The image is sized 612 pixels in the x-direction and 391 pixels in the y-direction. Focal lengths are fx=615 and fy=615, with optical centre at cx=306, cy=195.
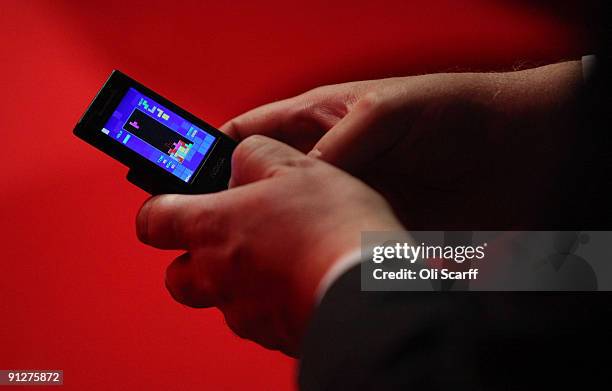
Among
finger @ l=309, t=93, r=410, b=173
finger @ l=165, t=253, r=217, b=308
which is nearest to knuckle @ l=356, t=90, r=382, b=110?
finger @ l=309, t=93, r=410, b=173

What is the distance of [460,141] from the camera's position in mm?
625

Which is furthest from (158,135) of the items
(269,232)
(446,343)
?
(446,343)

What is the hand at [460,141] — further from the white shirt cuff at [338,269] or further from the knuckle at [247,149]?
the white shirt cuff at [338,269]

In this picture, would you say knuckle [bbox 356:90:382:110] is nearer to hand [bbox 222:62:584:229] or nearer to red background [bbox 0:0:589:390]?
hand [bbox 222:62:584:229]

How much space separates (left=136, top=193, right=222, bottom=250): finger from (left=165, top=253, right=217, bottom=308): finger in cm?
2

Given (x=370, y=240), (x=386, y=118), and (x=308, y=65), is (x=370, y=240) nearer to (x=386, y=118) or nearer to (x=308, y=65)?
(x=386, y=118)

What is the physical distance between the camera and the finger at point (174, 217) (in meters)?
0.48

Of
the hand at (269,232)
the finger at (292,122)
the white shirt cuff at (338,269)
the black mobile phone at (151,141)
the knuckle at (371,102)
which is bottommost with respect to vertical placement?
the white shirt cuff at (338,269)

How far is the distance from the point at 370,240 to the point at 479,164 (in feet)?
1.00

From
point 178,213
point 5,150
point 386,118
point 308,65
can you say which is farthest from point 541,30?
point 5,150

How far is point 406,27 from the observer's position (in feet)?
2.97

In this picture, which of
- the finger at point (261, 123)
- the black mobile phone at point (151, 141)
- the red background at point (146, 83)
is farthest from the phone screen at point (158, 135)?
the red background at point (146, 83)

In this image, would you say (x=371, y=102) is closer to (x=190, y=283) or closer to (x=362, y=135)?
(x=362, y=135)

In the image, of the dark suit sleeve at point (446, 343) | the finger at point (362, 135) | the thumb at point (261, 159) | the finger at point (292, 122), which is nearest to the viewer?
the dark suit sleeve at point (446, 343)
